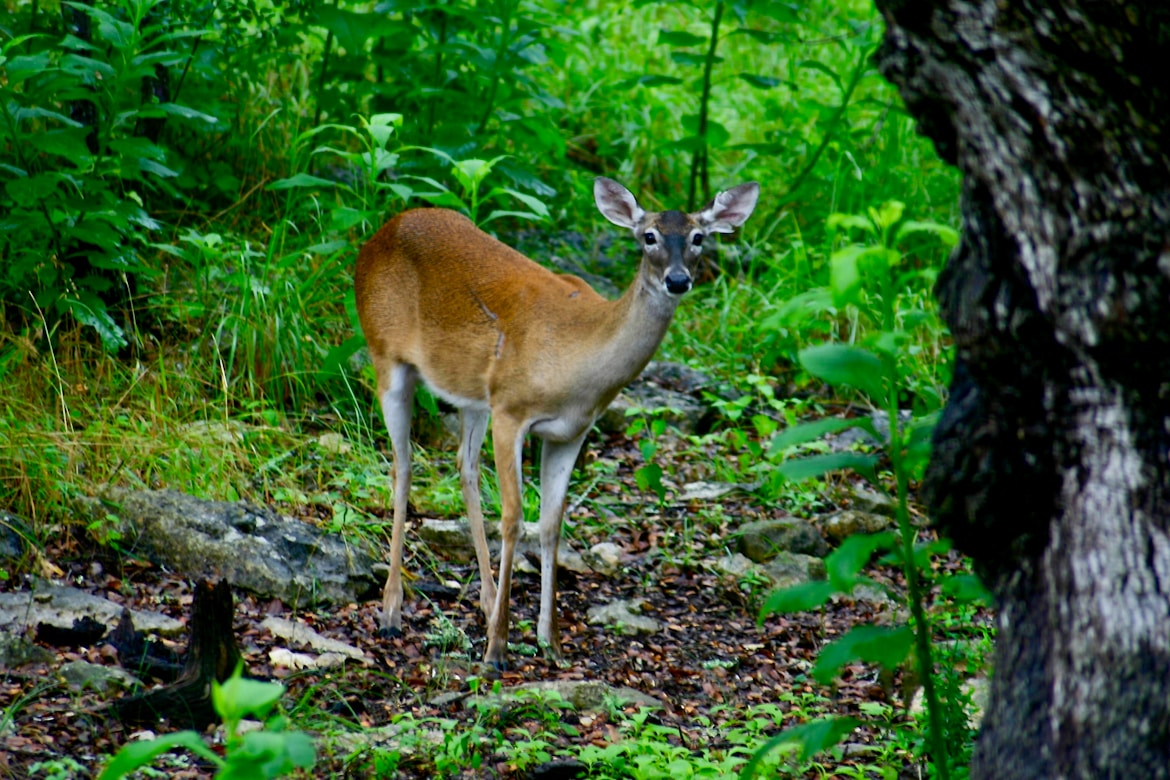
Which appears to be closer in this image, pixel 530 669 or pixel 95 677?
pixel 95 677

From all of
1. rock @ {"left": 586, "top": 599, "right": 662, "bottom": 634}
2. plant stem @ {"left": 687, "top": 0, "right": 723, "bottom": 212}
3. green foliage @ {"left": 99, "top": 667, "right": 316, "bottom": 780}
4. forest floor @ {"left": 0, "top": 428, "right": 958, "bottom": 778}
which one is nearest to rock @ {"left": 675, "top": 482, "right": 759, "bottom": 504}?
forest floor @ {"left": 0, "top": 428, "right": 958, "bottom": 778}

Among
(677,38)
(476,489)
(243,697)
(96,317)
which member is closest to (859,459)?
(243,697)

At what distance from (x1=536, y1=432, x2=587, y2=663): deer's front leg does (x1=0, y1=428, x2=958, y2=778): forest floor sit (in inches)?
4.1

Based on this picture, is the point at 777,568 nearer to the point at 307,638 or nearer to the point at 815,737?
the point at 307,638

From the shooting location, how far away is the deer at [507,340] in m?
5.32

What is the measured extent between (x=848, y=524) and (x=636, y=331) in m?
1.89

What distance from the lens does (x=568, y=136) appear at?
10.1 m

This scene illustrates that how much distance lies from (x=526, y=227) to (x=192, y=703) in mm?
5556

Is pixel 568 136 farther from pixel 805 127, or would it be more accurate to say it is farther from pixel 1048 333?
pixel 1048 333

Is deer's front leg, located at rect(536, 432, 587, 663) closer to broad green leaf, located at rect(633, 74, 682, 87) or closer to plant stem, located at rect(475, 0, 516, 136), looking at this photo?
plant stem, located at rect(475, 0, 516, 136)

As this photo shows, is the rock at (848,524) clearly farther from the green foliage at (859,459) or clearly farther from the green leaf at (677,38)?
the green foliage at (859,459)

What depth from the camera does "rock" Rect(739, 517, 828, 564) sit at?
6.30m

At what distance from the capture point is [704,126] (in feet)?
28.9

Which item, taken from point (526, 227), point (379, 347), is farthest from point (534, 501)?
point (526, 227)
